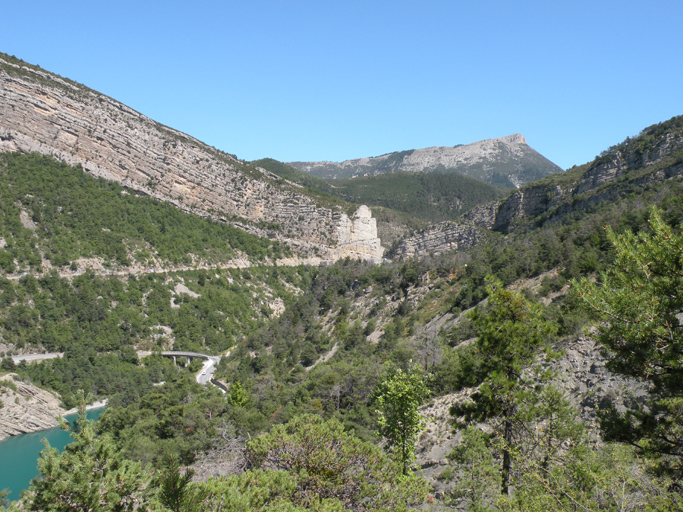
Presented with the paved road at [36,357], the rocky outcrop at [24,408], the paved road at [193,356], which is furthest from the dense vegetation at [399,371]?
the rocky outcrop at [24,408]

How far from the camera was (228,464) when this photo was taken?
16.2 metres

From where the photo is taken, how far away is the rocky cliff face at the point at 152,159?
223ft

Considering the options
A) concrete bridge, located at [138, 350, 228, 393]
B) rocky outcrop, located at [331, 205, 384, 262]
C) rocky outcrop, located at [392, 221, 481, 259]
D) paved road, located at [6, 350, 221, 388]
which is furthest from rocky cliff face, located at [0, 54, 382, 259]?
concrete bridge, located at [138, 350, 228, 393]

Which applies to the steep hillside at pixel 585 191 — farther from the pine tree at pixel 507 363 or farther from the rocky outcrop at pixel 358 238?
the pine tree at pixel 507 363

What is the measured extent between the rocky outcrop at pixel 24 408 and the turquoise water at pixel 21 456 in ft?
2.36

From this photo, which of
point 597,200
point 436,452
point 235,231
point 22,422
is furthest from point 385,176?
point 436,452

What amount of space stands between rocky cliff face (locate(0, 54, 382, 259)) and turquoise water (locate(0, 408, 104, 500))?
45213 millimetres

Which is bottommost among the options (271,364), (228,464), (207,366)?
(207,366)

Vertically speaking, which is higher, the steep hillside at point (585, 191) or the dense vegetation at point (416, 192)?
the dense vegetation at point (416, 192)

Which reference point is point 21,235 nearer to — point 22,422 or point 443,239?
point 22,422

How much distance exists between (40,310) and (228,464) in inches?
1810

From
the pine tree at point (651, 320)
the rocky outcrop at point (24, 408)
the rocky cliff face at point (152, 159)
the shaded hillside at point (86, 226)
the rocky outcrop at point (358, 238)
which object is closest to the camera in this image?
the pine tree at point (651, 320)

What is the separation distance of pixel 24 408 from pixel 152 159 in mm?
51058

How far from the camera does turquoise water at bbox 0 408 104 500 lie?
3086 centimetres
